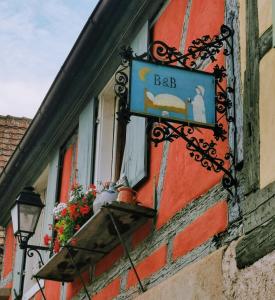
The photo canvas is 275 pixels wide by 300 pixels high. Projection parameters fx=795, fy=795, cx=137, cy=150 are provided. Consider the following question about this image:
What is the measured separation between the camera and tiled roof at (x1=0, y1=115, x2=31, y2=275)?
12.7 m

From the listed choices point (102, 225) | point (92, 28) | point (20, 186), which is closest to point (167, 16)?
point (92, 28)

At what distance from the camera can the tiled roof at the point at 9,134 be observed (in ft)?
41.6

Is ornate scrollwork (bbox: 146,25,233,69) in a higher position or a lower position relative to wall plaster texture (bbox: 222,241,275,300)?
higher

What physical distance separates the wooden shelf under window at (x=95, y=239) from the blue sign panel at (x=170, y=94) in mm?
1270

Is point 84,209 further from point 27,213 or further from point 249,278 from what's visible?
point 249,278

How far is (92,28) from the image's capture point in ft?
23.8

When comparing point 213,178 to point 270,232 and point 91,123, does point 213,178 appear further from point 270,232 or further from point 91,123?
point 91,123

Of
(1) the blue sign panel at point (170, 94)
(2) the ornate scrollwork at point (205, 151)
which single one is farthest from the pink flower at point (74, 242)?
(1) the blue sign panel at point (170, 94)

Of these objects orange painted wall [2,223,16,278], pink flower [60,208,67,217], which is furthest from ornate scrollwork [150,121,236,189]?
orange painted wall [2,223,16,278]

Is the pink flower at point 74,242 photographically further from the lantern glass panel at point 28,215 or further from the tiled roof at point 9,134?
the tiled roof at point 9,134

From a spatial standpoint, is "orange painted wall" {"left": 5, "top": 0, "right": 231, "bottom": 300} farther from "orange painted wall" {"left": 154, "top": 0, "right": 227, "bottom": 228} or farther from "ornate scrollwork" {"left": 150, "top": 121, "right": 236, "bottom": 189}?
"ornate scrollwork" {"left": 150, "top": 121, "right": 236, "bottom": 189}

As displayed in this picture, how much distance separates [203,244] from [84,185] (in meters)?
2.64

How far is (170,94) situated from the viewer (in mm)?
4488

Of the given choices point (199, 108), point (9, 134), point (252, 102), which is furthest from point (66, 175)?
point (9, 134)
